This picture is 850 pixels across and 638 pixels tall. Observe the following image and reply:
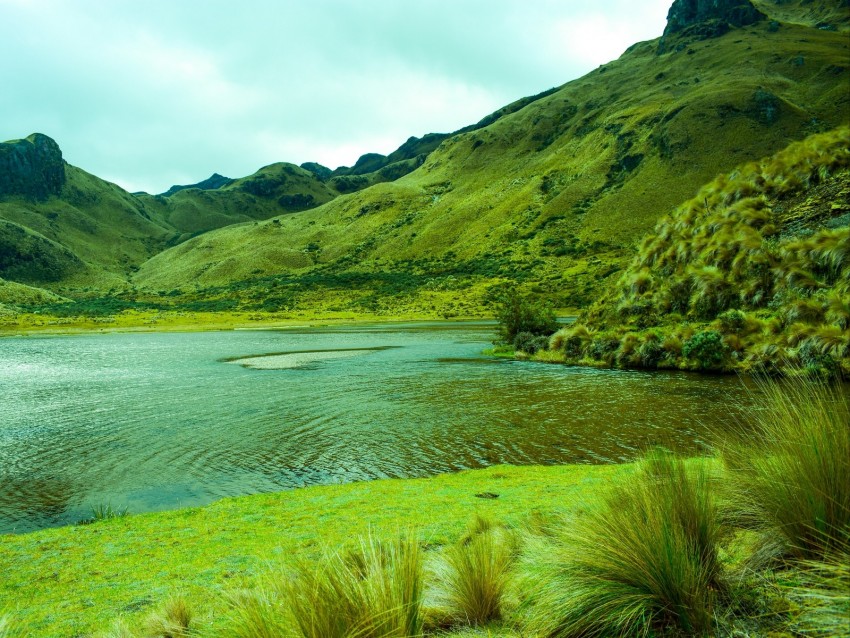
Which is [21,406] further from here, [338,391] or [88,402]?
[338,391]

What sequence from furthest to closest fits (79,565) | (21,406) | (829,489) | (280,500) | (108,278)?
(108,278)
(21,406)
(280,500)
(79,565)
(829,489)

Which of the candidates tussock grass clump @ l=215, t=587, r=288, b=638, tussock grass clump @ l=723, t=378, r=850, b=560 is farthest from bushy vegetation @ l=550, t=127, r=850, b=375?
tussock grass clump @ l=215, t=587, r=288, b=638

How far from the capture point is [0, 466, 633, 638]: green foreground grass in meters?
4.94

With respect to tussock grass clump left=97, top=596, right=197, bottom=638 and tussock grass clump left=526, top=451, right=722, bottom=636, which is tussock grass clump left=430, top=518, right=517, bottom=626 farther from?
tussock grass clump left=97, top=596, right=197, bottom=638

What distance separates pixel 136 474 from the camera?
1121 cm

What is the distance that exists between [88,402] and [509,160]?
584 ft

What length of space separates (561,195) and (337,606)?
13830cm

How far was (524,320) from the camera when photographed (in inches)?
1335

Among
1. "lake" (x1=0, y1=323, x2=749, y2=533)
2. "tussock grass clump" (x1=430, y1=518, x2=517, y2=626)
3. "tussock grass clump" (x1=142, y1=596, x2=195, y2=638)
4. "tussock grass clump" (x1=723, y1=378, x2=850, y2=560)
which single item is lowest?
"lake" (x1=0, y1=323, x2=749, y2=533)

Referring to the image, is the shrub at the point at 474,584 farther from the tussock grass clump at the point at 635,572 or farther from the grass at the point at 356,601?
the grass at the point at 356,601

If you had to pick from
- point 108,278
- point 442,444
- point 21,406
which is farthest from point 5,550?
point 108,278

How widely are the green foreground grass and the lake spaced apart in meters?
1.46

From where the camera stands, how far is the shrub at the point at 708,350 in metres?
20.5

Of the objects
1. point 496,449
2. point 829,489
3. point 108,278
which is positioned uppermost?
point 108,278
